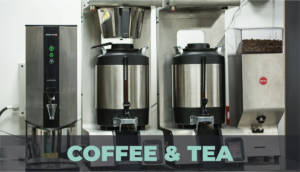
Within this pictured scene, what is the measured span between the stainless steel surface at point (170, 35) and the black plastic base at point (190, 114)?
4.6 inches

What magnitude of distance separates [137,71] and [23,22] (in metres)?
0.88

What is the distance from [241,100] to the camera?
2322mm

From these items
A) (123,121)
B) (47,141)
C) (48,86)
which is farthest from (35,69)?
(123,121)

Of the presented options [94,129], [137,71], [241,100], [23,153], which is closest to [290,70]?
[241,100]

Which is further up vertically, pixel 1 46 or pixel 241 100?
pixel 1 46

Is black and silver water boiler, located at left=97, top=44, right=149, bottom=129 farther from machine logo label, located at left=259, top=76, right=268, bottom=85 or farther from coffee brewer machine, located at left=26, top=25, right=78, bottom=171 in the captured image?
machine logo label, located at left=259, top=76, right=268, bottom=85

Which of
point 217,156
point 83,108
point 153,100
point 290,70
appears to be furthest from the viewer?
point 290,70

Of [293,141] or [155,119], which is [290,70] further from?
[155,119]

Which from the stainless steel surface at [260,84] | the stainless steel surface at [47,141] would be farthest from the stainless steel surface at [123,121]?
the stainless steel surface at [260,84]

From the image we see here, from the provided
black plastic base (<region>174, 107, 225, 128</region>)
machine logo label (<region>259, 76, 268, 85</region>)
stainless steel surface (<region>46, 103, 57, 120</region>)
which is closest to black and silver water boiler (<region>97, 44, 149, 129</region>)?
black plastic base (<region>174, 107, 225, 128</region>)

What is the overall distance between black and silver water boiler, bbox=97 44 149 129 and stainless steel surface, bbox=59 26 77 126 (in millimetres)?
236

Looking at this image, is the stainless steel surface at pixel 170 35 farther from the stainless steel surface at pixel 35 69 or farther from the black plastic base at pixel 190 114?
the stainless steel surface at pixel 35 69

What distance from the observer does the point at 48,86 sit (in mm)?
2420

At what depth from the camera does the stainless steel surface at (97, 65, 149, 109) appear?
7.27 feet
